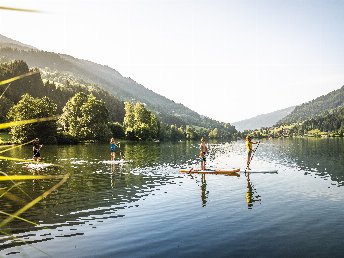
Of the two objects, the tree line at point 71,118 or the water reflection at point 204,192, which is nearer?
the water reflection at point 204,192

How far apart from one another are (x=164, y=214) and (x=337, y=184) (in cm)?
1875

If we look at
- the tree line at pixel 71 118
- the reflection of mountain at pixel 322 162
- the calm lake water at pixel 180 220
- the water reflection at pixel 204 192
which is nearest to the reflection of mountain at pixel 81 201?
the calm lake water at pixel 180 220

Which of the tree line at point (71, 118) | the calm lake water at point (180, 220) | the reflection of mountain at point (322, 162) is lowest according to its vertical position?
the calm lake water at point (180, 220)

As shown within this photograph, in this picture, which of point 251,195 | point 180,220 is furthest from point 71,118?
point 180,220

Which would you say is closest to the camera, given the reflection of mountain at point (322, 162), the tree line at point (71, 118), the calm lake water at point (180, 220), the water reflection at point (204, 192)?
the calm lake water at point (180, 220)

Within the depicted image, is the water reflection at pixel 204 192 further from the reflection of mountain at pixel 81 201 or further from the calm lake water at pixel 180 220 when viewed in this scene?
the reflection of mountain at pixel 81 201

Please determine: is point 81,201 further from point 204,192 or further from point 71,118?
point 71,118

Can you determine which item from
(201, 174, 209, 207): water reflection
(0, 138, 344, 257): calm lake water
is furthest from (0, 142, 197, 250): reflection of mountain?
(201, 174, 209, 207): water reflection

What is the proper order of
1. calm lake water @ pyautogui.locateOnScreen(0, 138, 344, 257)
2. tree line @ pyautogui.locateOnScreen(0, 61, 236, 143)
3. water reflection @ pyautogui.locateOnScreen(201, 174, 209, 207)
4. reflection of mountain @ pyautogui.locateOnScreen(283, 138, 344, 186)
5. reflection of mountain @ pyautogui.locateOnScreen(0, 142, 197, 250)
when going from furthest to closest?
tree line @ pyautogui.locateOnScreen(0, 61, 236, 143)
reflection of mountain @ pyautogui.locateOnScreen(283, 138, 344, 186)
water reflection @ pyautogui.locateOnScreen(201, 174, 209, 207)
reflection of mountain @ pyautogui.locateOnScreen(0, 142, 197, 250)
calm lake water @ pyautogui.locateOnScreen(0, 138, 344, 257)

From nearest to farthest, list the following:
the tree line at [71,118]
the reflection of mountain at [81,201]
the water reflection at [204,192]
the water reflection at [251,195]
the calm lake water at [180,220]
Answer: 1. the calm lake water at [180,220]
2. the reflection of mountain at [81,201]
3. the water reflection at [251,195]
4. the water reflection at [204,192]
5. the tree line at [71,118]

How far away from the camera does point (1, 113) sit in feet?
456

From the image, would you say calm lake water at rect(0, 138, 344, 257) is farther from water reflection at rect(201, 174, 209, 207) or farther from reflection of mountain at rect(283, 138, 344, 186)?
reflection of mountain at rect(283, 138, 344, 186)

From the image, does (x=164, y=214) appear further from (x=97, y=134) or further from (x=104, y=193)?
(x=97, y=134)

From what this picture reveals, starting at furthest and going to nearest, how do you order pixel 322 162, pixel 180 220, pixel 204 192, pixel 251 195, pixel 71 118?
1. pixel 71 118
2. pixel 322 162
3. pixel 204 192
4. pixel 251 195
5. pixel 180 220
